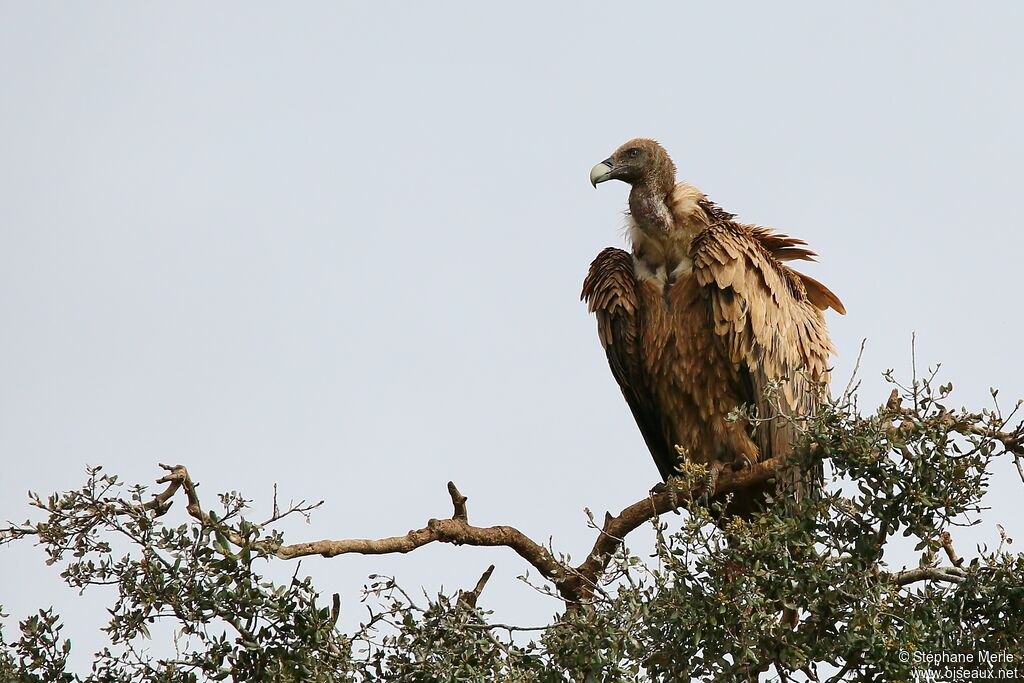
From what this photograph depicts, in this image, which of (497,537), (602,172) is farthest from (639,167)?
(497,537)

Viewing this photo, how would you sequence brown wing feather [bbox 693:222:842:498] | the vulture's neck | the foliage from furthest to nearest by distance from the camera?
the vulture's neck, brown wing feather [bbox 693:222:842:498], the foliage

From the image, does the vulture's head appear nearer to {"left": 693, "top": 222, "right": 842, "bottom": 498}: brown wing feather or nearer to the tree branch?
{"left": 693, "top": 222, "right": 842, "bottom": 498}: brown wing feather

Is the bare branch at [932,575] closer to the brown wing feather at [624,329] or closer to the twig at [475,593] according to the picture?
the twig at [475,593]

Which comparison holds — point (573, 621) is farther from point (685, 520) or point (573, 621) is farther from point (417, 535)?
point (417, 535)

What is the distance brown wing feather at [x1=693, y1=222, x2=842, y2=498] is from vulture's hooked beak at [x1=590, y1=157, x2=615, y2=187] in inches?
35.5

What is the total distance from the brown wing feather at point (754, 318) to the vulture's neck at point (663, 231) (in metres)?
0.16


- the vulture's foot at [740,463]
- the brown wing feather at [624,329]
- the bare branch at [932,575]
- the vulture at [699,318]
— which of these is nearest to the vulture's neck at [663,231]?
the vulture at [699,318]

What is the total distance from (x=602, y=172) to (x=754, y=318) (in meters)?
1.60

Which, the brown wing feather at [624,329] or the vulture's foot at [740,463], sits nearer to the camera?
the vulture's foot at [740,463]

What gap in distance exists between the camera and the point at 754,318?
25.9ft

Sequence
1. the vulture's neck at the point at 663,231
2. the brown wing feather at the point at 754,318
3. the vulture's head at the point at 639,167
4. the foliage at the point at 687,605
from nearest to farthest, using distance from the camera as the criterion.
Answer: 1. the foliage at the point at 687,605
2. the brown wing feather at the point at 754,318
3. the vulture's neck at the point at 663,231
4. the vulture's head at the point at 639,167

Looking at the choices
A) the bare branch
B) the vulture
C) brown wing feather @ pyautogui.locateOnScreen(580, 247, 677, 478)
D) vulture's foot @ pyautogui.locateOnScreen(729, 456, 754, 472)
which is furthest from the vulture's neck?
the bare branch

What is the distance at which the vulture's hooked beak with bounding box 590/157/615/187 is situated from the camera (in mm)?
8703

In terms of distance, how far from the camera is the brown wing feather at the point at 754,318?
7.90 meters
